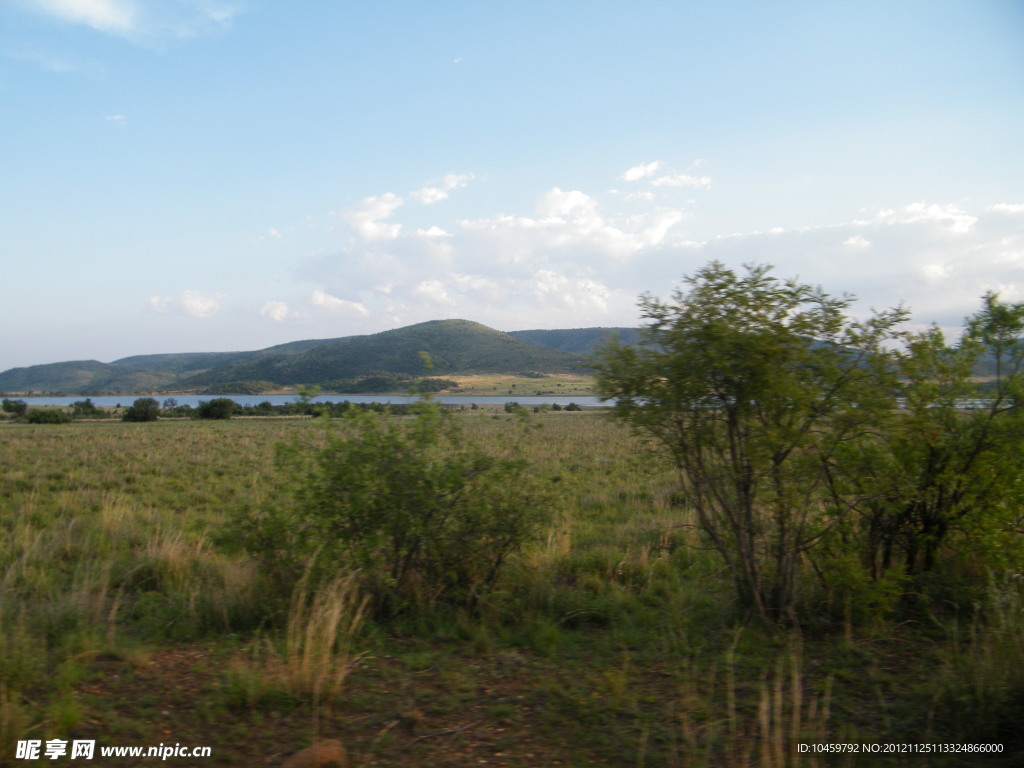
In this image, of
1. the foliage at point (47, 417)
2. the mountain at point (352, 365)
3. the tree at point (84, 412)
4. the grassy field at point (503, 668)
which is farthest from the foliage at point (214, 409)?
the mountain at point (352, 365)

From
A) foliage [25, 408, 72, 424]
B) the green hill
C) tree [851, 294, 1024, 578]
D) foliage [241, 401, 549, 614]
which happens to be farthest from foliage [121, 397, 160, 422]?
the green hill

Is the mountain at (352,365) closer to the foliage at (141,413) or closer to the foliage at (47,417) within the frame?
the foliage at (141,413)

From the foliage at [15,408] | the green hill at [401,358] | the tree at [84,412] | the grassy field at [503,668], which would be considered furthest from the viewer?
the green hill at [401,358]

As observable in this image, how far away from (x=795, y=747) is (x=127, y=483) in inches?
609

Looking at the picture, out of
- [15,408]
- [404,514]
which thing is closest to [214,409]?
[15,408]

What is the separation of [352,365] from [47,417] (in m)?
78.5

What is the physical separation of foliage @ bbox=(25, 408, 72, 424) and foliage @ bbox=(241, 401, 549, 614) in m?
50.4

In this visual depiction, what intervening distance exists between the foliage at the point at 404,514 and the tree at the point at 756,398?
1.57 m

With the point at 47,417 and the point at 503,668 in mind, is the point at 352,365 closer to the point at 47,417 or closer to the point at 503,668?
the point at 47,417

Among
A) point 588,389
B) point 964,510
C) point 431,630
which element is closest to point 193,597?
point 431,630

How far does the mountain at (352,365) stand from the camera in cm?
12244

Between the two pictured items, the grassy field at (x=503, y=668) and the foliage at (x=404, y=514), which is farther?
the foliage at (x=404, y=514)

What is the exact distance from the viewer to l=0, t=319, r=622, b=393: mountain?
402ft

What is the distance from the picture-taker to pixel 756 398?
204 inches
